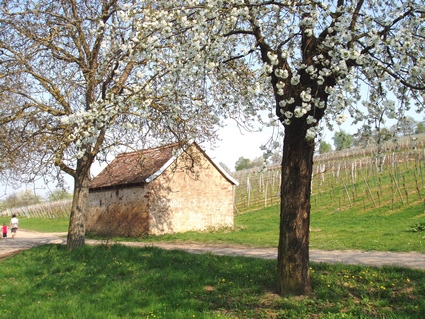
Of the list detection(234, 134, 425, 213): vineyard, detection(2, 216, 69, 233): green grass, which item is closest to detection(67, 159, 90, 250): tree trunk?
detection(234, 134, 425, 213): vineyard

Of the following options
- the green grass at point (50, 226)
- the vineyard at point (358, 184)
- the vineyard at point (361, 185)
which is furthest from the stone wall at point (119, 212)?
the green grass at point (50, 226)

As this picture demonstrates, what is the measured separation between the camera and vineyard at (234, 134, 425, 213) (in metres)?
24.5

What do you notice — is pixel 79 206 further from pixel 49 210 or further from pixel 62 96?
pixel 49 210

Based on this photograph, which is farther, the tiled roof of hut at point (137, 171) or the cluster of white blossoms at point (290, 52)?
the tiled roof of hut at point (137, 171)

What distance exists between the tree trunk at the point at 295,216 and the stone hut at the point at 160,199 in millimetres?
12005

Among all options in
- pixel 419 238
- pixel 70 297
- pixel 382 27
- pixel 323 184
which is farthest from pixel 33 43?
pixel 323 184

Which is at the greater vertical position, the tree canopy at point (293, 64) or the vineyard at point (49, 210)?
the tree canopy at point (293, 64)

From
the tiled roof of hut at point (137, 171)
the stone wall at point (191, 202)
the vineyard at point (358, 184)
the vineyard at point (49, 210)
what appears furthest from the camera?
the vineyard at point (49, 210)

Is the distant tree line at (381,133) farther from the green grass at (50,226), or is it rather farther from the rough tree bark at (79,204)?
the green grass at (50,226)

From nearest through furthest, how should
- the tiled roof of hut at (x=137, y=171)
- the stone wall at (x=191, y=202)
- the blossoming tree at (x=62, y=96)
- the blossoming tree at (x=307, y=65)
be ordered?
the blossoming tree at (x=307, y=65), the blossoming tree at (x=62, y=96), the tiled roof of hut at (x=137, y=171), the stone wall at (x=191, y=202)

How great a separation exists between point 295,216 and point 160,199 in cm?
1425

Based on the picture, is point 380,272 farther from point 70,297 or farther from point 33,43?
point 33,43

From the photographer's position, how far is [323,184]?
111ft

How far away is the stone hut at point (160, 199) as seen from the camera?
20.0 metres
